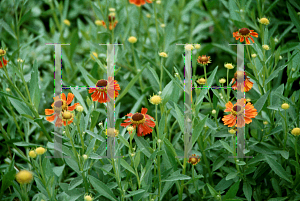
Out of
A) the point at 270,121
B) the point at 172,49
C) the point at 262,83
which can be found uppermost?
the point at 172,49

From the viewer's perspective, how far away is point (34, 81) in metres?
0.95

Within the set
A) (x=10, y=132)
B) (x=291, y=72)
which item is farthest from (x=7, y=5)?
(x=291, y=72)

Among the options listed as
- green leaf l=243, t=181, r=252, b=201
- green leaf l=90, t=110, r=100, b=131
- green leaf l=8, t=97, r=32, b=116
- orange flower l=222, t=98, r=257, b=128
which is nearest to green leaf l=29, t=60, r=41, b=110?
green leaf l=8, t=97, r=32, b=116

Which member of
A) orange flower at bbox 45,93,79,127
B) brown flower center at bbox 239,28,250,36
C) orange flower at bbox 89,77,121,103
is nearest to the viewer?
orange flower at bbox 45,93,79,127

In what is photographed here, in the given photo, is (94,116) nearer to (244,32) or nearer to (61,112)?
(61,112)

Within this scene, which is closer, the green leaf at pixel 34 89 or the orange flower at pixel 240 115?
the orange flower at pixel 240 115

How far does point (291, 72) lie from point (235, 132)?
32cm

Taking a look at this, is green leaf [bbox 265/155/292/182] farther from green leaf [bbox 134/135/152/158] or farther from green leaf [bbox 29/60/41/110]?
green leaf [bbox 29/60/41/110]

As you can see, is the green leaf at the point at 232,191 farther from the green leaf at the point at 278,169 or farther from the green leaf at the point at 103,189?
the green leaf at the point at 103,189

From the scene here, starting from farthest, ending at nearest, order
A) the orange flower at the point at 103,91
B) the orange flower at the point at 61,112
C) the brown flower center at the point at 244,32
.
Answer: the brown flower center at the point at 244,32 < the orange flower at the point at 103,91 < the orange flower at the point at 61,112

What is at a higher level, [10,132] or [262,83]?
[262,83]

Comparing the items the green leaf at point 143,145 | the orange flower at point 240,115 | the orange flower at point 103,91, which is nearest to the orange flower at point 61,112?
the orange flower at point 103,91

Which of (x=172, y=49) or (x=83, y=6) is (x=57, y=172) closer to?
(x=172, y=49)

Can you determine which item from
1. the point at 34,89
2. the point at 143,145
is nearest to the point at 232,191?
the point at 143,145
